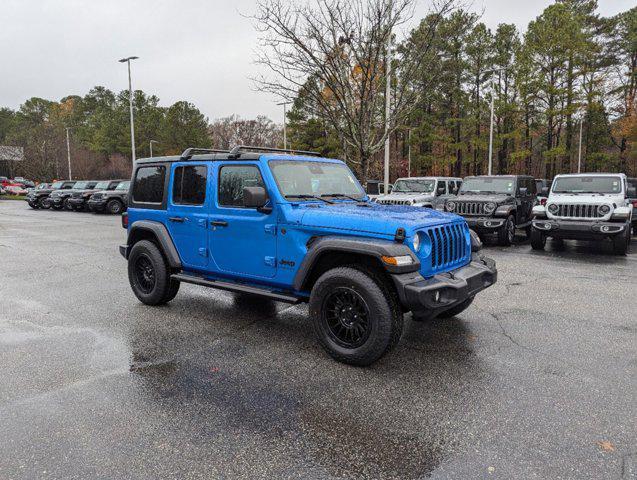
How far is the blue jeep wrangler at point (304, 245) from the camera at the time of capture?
4.07 metres

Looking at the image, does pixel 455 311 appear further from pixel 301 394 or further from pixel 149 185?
pixel 149 185

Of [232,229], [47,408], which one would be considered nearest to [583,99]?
[232,229]

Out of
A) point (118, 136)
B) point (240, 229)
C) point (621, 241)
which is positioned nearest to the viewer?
point (240, 229)

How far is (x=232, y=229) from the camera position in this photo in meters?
5.12

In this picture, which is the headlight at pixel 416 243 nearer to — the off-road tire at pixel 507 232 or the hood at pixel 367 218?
the hood at pixel 367 218

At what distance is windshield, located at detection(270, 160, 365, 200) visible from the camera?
497cm

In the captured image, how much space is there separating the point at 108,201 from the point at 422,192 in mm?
17399

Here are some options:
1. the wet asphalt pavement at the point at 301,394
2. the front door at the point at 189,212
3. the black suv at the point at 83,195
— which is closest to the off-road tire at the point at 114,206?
the black suv at the point at 83,195

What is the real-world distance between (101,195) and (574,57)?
31.9 m

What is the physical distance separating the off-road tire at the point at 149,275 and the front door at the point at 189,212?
14.9 inches

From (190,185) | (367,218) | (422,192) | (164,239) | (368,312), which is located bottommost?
(368,312)

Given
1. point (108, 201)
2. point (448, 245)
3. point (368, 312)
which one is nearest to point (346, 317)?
point (368, 312)

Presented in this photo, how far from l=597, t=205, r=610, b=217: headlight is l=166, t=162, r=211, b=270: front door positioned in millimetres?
9019

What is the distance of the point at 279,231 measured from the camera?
4703 millimetres
